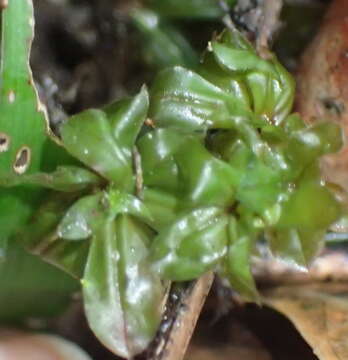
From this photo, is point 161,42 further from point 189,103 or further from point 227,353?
point 227,353

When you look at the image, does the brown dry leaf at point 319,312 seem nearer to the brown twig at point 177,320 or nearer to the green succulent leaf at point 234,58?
the brown twig at point 177,320

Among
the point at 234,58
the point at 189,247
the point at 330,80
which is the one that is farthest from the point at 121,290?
the point at 330,80

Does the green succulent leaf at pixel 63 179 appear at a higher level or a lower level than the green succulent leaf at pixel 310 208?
lower

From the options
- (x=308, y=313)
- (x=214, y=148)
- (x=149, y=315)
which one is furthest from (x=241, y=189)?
(x=308, y=313)

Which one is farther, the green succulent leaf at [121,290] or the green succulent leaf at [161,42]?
the green succulent leaf at [161,42]

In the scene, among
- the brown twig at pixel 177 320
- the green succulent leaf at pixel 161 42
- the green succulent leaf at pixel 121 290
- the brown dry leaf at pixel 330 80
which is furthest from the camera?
the green succulent leaf at pixel 161 42

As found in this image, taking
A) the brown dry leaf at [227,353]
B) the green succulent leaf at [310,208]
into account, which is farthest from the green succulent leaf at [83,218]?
the brown dry leaf at [227,353]
